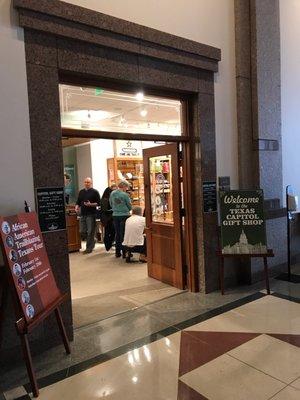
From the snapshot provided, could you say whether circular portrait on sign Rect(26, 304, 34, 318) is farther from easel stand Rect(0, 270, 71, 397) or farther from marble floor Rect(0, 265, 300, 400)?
marble floor Rect(0, 265, 300, 400)

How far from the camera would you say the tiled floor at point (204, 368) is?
2213mm

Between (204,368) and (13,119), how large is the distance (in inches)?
96.3

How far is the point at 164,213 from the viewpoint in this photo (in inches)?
178

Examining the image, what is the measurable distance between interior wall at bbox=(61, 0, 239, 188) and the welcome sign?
1.16 ft

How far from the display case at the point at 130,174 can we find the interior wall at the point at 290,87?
4.55 m

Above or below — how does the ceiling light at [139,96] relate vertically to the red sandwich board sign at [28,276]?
above

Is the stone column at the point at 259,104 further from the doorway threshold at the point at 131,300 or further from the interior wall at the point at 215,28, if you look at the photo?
the doorway threshold at the point at 131,300

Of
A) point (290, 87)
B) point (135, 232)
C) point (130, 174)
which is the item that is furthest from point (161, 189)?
point (130, 174)

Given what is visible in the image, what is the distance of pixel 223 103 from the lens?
13.4 feet

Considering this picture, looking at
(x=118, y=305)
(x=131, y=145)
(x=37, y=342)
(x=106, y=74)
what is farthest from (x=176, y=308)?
(x=131, y=145)

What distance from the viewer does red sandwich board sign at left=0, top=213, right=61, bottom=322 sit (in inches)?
90.2

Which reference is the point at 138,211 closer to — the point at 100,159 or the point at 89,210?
the point at 89,210

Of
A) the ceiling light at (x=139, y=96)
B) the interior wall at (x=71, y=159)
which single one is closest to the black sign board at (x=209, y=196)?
the ceiling light at (x=139, y=96)

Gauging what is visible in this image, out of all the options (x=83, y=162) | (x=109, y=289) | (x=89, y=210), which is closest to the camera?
(x=109, y=289)
